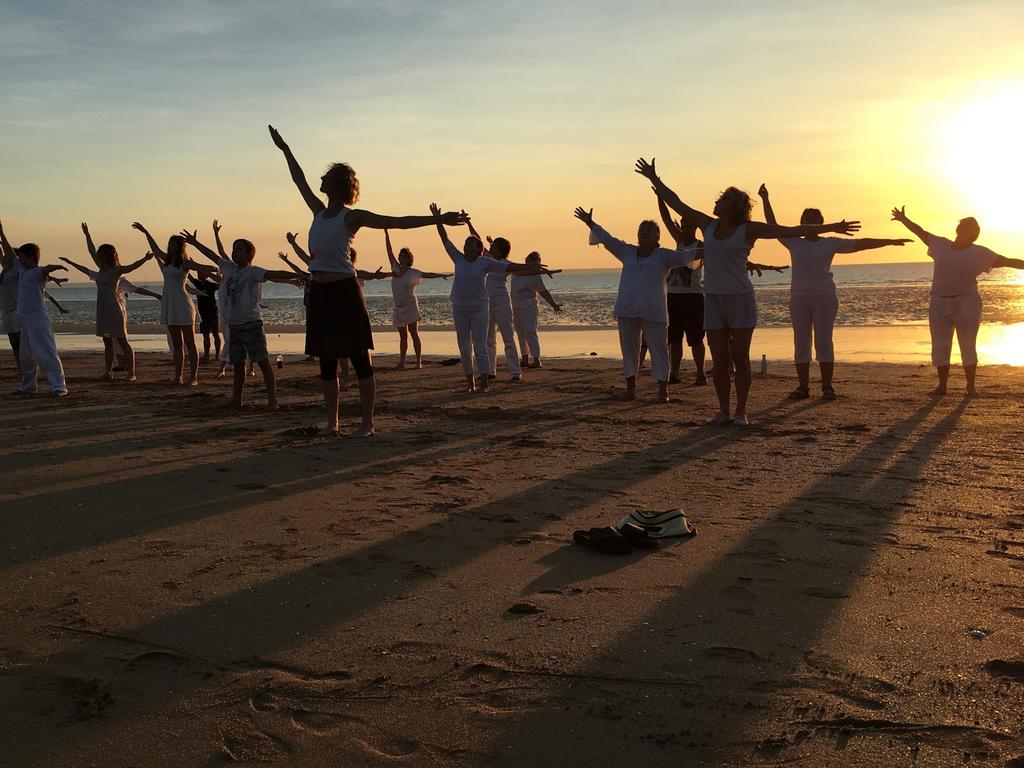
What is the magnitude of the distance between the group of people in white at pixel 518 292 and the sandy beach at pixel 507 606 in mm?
1229

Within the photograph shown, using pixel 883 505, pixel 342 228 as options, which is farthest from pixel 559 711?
pixel 342 228

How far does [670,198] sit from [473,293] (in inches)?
132

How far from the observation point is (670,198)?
28.0ft

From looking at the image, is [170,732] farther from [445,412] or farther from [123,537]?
[445,412]

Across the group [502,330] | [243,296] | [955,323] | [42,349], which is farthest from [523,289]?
[42,349]

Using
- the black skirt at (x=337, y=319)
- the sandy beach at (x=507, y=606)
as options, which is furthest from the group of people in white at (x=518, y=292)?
the sandy beach at (x=507, y=606)

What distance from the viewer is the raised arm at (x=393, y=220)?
6.99 meters

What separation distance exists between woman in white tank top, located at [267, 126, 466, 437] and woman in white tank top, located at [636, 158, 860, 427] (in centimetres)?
242

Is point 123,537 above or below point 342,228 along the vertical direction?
below

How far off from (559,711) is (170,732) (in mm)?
1149

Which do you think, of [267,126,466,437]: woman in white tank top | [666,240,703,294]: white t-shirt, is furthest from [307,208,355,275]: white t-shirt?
[666,240,703,294]: white t-shirt

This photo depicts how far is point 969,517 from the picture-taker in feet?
16.7

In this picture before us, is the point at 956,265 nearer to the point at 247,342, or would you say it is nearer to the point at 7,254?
the point at 247,342

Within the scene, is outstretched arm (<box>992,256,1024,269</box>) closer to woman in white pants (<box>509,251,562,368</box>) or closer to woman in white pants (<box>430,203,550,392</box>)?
woman in white pants (<box>430,203,550,392</box>)
